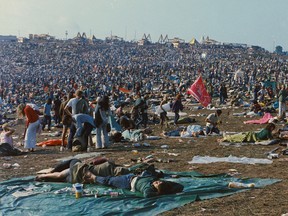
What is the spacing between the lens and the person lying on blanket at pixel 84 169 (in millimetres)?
7352

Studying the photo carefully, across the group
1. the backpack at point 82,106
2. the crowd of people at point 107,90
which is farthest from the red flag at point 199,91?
the backpack at point 82,106

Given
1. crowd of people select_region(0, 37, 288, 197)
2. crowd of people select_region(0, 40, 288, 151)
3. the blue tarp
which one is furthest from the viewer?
crowd of people select_region(0, 40, 288, 151)

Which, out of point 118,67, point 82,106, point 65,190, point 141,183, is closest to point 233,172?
point 141,183

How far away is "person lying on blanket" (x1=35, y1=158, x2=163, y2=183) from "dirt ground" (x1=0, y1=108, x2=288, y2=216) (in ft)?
3.38

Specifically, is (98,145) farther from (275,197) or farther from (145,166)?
(275,197)

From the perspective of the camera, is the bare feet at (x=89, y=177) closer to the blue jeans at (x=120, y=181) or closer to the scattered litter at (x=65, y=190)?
the blue jeans at (x=120, y=181)

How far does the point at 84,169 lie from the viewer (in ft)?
24.5

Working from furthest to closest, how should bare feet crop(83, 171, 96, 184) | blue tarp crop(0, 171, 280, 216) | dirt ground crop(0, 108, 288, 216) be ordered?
bare feet crop(83, 171, 96, 184), blue tarp crop(0, 171, 280, 216), dirt ground crop(0, 108, 288, 216)

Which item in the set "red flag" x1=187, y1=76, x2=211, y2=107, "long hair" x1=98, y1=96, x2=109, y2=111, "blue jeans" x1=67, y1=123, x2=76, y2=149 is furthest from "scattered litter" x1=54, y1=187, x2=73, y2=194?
"red flag" x1=187, y1=76, x2=211, y2=107

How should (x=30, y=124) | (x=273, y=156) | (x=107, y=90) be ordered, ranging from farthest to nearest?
(x=107, y=90), (x=30, y=124), (x=273, y=156)

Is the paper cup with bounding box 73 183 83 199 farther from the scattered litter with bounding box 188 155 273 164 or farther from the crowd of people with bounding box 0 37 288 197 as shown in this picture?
the scattered litter with bounding box 188 155 273 164

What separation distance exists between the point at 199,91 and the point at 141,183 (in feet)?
54.8

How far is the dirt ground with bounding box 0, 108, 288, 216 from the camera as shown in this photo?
5.89 metres

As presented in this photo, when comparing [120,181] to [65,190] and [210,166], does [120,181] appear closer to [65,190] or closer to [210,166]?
[65,190]
